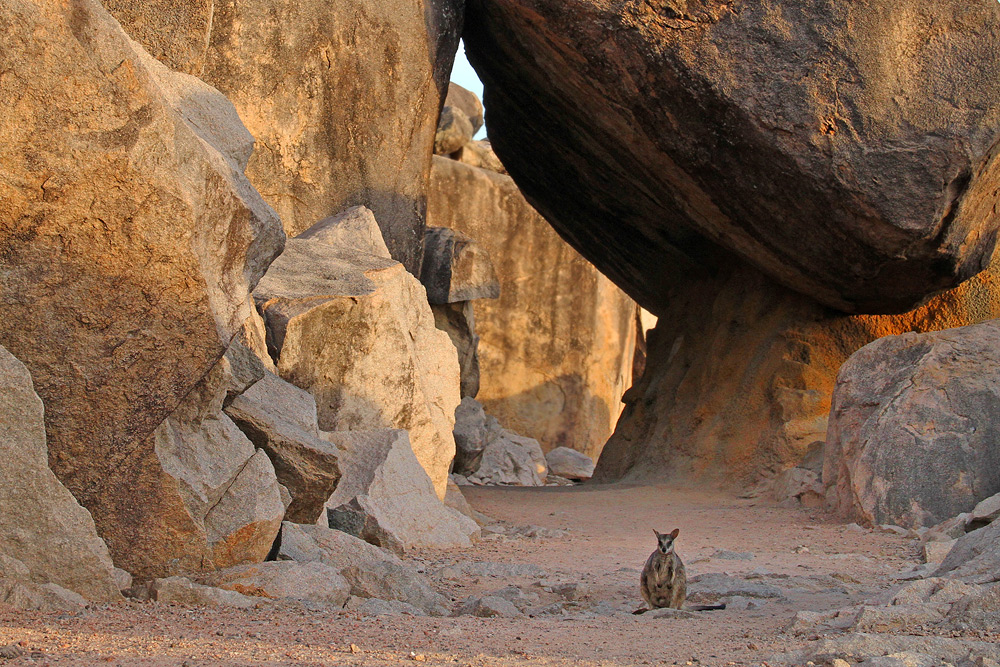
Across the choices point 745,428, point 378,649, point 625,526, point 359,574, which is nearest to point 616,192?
point 745,428

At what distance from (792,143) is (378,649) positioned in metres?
5.84

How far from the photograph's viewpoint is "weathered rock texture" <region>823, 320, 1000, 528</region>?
6.29m

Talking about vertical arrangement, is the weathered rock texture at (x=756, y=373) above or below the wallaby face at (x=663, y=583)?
above

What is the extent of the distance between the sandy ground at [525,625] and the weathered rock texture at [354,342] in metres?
1.00

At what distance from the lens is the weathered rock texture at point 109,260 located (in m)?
3.12

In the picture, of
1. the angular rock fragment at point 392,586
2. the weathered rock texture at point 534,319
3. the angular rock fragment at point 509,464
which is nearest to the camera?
the angular rock fragment at point 392,586

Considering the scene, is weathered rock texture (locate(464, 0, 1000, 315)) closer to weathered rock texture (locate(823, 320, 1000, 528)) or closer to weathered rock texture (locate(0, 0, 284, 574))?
weathered rock texture (locate(823, 320, 1000, 528))

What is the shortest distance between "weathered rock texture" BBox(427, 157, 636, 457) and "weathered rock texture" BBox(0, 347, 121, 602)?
597 inches

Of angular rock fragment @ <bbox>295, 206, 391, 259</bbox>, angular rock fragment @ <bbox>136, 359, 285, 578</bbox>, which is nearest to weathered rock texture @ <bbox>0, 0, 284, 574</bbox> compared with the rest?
angular rock fragment @ <bbox>136, 359, 285, 578</bbox>

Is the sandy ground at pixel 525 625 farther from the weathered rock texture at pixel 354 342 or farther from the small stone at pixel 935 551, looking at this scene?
the weathered rock texture at pixel 354 342

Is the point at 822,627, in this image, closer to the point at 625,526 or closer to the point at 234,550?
the point at 234,550

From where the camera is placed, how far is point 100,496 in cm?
335

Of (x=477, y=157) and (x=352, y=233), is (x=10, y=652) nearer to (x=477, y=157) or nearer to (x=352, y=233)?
(x=352, y=233)

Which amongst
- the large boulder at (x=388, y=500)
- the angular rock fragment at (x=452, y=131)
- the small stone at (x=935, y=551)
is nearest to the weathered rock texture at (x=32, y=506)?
the large boulder at (x=388, y=500)
